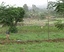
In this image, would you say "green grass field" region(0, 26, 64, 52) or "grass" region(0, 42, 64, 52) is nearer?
"grass" region(0, 42, 64, 52)

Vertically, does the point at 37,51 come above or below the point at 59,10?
below

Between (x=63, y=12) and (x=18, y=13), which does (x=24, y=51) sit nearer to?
(x=63, y=12)

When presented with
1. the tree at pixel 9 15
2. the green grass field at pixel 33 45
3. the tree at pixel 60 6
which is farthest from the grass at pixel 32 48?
the tree at pixel 9 15

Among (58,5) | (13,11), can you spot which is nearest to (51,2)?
(58,5)

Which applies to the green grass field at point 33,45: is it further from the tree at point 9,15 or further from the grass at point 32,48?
the tree at point 9,15

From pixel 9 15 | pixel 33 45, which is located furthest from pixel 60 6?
pixel 9 15

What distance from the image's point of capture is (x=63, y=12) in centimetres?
2277

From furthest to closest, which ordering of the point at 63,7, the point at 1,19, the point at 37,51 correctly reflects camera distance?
the point at 1,19 → the point at 63,7 → the point at 37,51

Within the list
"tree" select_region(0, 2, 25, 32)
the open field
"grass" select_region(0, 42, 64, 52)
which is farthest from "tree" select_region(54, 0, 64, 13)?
"tree" select_region(0, 2, 25, 32)

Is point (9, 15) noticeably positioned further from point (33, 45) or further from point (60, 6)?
point (33, 45)

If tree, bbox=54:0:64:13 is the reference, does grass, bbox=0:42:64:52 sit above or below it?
below

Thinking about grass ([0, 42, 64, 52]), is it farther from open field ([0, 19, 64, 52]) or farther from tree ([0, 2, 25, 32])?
tree ([0, 2, 25, 32])

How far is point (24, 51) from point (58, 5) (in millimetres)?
10080

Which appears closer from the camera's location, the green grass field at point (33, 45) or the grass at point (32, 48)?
the grass at point (32, 48)
